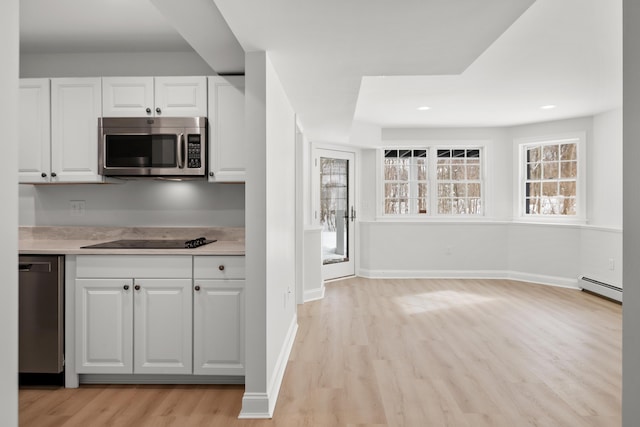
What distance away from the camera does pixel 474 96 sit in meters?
4.92

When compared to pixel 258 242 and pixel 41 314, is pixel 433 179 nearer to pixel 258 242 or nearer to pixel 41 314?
pixel 258 242

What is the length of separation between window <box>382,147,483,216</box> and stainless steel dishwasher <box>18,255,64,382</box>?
16.7 feet

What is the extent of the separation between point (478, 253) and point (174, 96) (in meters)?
5.38

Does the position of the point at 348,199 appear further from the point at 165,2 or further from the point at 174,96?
the point at 165,2

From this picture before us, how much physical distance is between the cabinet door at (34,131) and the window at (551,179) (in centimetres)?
631

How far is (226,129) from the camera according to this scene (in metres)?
3.00

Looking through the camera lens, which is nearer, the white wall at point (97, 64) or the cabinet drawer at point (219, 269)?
the cabinet drawer at point (219, 269)

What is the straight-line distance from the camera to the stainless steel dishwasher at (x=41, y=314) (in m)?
2.69

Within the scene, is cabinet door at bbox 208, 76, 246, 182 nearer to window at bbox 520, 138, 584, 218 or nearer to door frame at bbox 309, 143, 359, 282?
door frame at bbox 309, 143, 359, 282

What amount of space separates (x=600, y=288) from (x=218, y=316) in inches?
197

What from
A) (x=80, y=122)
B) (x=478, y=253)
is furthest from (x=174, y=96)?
(x=478, y=253)

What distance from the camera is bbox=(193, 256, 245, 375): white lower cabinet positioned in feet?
8.91

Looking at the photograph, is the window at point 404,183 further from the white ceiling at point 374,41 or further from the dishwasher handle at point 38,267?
the dishwasher handle at point 38,267

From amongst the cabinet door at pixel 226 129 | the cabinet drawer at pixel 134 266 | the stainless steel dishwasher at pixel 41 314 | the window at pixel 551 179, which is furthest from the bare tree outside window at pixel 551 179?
the stainless steel dishwasher at pixel 41 314
